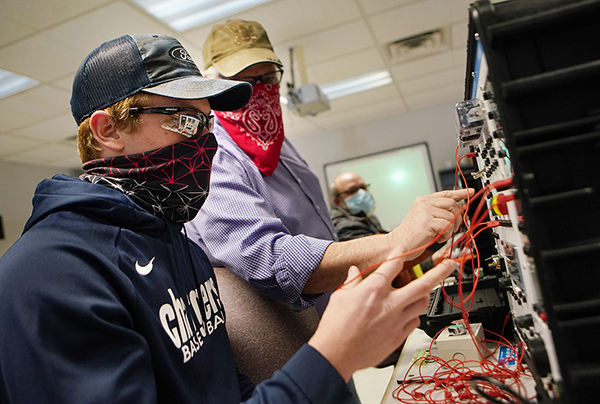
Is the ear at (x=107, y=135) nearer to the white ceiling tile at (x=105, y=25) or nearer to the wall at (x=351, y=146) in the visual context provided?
the white ceiling tile at (x=105, y=25)

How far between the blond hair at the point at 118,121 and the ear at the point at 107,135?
11 mm

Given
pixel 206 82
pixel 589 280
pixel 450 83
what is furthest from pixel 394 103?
pixel 589 280

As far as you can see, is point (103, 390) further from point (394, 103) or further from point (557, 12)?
point (394, 103)

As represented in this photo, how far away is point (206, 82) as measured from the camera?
32.2 inches

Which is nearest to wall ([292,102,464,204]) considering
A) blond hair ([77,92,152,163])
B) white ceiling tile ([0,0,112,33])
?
white ceiling tile ([0,0,112,33])

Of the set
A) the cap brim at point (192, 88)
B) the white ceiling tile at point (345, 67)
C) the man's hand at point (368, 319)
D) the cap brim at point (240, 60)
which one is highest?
the white ceiling tile at point (345, 67)

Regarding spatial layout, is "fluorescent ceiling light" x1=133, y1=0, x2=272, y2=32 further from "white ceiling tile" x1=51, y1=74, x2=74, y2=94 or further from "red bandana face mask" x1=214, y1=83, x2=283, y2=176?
"red bandana face mask" x1=214, y1=83, x2=283, y2=176

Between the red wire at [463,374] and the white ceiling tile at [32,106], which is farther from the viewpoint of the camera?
the white ceiling tile at [32,106]

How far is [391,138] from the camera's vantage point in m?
6.14

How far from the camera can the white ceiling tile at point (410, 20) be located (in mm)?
3051

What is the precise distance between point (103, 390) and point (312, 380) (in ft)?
0.91

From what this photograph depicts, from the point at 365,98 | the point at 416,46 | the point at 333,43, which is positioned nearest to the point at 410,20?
the point at 416,46

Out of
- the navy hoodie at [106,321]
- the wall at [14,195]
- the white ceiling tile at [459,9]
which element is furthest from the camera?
the wall at [14,195]

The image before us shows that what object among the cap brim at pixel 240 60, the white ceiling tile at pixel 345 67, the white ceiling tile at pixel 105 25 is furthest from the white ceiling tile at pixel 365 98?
the cap brim at pixel 240 60
